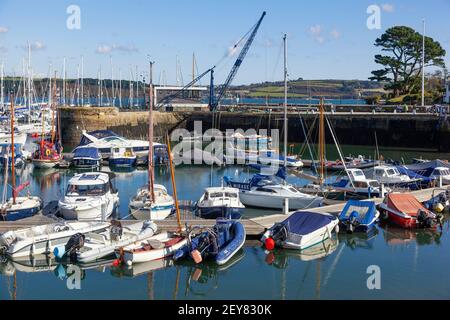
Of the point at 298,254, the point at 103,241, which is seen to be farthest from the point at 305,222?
the point at 103,241

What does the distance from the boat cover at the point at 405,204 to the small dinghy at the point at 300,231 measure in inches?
128

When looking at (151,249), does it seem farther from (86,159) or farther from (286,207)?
(86,159)

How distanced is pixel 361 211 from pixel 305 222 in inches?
125

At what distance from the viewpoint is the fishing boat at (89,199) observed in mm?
21666

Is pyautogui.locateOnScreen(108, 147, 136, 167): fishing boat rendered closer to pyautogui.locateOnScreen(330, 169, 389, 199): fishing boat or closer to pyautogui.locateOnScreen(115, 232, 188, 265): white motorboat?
pyautogui.locateOnScreen(330, 169, 389, 199): fishing boat

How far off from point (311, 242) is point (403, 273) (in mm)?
3131

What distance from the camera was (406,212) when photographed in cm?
2214

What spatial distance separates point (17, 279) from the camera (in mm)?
16875

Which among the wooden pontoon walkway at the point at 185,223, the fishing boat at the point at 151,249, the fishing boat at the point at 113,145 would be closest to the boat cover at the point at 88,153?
the fishing boat at the point at 113,145

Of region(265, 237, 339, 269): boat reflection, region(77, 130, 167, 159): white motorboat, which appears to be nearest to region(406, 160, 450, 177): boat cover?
Result: region(265, 237, 339, 269): boat reflection
